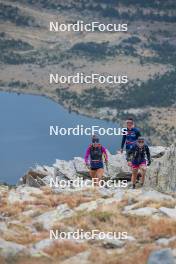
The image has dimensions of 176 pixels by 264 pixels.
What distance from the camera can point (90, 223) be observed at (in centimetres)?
2311

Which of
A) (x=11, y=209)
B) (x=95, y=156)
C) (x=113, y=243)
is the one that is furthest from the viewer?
(x=95, y=156)

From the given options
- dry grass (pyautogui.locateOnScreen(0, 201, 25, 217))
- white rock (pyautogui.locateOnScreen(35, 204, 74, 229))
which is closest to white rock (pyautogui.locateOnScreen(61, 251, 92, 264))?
white rock (pyautogui.locateOnScreen(35, 204, 74, 229))

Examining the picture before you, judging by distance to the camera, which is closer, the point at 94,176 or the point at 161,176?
the point at 94,176

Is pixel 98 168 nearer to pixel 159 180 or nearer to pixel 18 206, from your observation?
pixel 159 180

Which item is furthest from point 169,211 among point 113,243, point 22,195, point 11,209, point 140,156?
point 22,195

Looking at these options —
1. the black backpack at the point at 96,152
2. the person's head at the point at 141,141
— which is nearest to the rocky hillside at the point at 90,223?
the black backpack at the point at 96,152

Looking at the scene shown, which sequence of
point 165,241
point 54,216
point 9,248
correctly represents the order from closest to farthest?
1. point 9,248
2. point 165,241
3. point 54,216

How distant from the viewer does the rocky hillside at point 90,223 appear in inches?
733

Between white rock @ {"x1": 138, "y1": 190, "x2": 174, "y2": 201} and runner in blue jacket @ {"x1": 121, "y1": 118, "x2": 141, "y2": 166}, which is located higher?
runner in blue jacket @ {"x1": 121, "y1": 118, "x2": 141, "y2": 166}

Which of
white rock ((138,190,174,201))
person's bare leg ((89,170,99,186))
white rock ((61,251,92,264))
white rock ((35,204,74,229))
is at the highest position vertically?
person's bare leg ((89,170,99,186))

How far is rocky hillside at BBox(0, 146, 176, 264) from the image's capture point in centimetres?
1861

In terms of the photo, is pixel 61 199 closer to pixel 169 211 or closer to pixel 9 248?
pixel 169 211

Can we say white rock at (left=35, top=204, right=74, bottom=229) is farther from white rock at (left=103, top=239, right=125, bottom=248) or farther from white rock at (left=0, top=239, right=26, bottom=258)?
white rock at (left=0, top=239, right=26, bottom=258)

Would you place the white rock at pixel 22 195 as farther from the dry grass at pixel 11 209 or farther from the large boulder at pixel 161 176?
the large boulder at pixel 161 176
